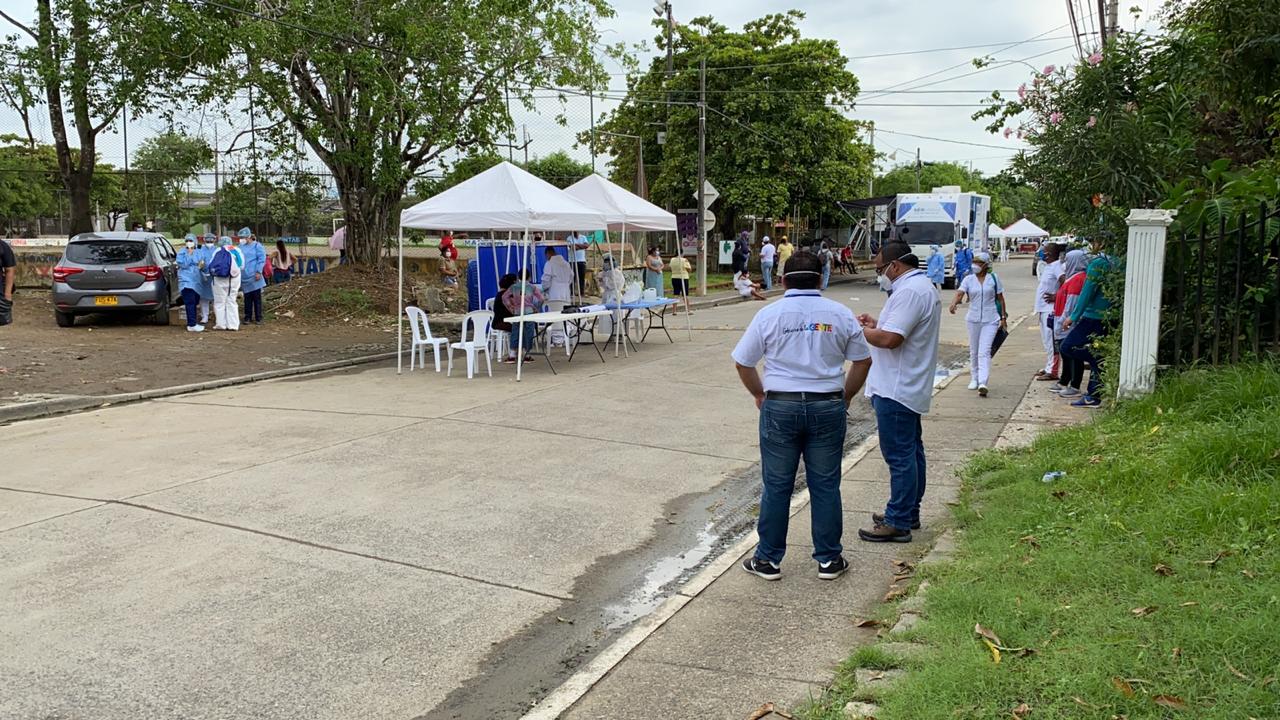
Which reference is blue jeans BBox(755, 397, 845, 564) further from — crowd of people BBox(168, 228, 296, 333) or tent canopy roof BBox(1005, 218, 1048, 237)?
tent canopy roof BBox(1005, 218, 1048, 237)

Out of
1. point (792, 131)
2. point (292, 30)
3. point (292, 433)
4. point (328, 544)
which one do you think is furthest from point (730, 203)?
point (328, 544)

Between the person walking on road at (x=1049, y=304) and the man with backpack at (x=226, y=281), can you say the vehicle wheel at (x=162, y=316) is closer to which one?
the man with backpack at (x=226, y=281)

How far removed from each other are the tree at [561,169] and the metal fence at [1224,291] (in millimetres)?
38385

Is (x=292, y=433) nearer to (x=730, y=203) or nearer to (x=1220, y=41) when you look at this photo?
(x=1220, y=41)

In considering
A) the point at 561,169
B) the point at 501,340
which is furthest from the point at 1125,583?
the point at 561,169

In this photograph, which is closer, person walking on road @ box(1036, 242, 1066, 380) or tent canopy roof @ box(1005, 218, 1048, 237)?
person walking on road @ box(1036, 242, 1066, 380)

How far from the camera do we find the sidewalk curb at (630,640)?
4.09 m

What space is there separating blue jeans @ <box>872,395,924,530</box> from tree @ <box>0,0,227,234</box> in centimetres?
1499

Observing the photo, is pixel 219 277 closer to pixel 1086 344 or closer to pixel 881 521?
pixel 1086 344

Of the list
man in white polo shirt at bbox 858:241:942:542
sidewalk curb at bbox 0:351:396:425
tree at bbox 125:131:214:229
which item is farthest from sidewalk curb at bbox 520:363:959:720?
tree at bbox 125:131:214:229

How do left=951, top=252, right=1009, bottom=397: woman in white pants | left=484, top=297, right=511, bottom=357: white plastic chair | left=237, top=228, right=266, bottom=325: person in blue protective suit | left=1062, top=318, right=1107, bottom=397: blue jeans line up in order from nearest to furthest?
1. left=1062, top=318, right=1107, bottom=397: blue jeans
2. left=951, top=252, right=1009, bottom=397: woman in white pants
3. left=484, top=297, right=511, bottom=357: white plastic chair
4. left=237, top=228, right=266, bottom=325: person in blue protective suit

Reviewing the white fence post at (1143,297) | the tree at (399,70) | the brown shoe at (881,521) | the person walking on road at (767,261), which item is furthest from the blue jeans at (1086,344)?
the person walking on road at (767,261)

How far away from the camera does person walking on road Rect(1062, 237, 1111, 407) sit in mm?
9695

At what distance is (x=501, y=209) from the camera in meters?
13.0
